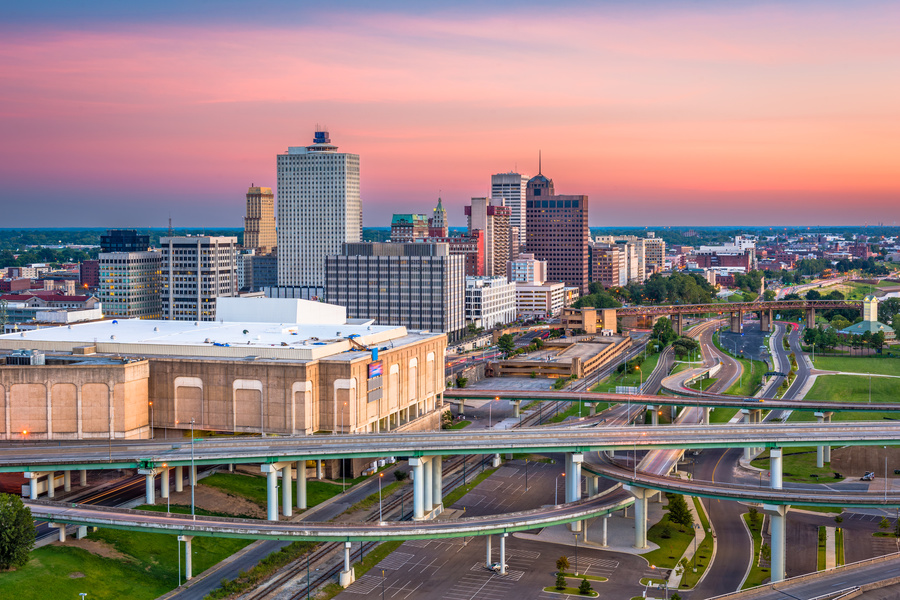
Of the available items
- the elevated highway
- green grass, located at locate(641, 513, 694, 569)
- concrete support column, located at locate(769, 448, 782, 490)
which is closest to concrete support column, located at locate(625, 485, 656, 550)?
green grass, located at locate(641, 513, 694, 569)

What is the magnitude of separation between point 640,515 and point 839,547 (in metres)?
20.5

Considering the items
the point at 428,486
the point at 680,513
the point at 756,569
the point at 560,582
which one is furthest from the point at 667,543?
the point at 428,486

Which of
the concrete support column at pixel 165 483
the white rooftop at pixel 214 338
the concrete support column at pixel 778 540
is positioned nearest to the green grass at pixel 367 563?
the concrete support column at pixel 165 483

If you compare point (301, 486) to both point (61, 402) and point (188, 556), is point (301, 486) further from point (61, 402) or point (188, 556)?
point (61, 402)

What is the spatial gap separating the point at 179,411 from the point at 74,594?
138ft

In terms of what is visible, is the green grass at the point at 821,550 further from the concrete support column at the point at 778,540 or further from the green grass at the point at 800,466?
the green grass at the point at 800,466

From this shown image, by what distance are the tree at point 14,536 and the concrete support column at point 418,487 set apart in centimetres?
3666

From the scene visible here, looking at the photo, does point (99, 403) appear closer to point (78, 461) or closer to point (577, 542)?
point (78, 461)

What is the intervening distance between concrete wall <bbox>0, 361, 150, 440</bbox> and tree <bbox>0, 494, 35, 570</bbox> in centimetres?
3313

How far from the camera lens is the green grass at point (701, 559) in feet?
301

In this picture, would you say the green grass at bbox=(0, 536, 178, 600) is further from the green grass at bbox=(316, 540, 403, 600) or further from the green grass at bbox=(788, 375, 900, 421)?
the green grass at bbox=(788, 375, 900, 421)

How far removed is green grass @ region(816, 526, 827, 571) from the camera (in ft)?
313

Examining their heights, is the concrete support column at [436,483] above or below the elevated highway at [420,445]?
below

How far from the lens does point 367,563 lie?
9494cm
